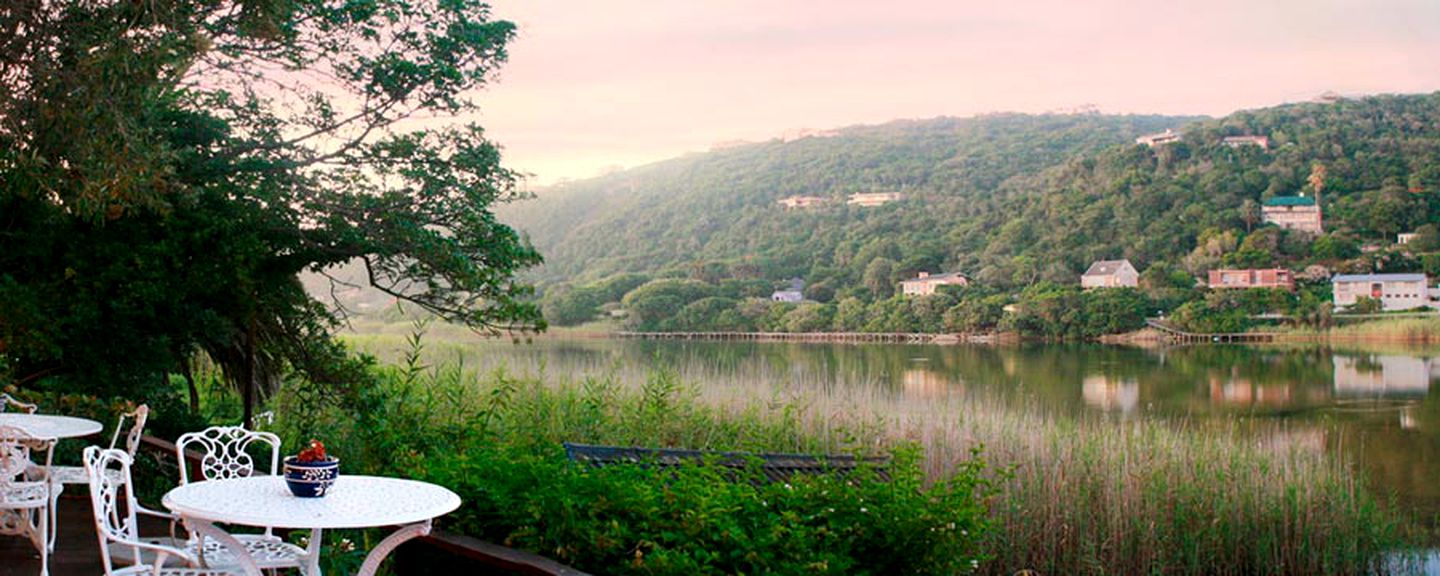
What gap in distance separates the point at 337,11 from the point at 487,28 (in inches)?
47.4

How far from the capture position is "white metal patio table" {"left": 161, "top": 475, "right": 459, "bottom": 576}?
252 centimetres

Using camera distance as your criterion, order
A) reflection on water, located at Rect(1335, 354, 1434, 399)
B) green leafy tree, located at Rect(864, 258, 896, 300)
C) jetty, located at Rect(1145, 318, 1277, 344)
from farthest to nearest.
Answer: green leafy tree, located at Rect(864, 258, 896, 300), jetty, located at Rect(1145, 318, 1277, 344), reflection on water, located at Rect(1335, 354, 1434, 399)

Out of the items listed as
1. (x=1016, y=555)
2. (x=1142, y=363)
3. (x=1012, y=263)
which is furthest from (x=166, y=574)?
(x=1012, y=263)

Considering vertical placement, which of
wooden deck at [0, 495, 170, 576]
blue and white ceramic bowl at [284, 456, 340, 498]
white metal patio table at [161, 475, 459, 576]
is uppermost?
blue and white ceramic bowl at [284, 456, 340, 498]

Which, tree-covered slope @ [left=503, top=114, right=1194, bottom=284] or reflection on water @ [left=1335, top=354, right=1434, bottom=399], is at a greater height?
tree-covered slope @ [left=503, top=114, right=1194, bottom=284]

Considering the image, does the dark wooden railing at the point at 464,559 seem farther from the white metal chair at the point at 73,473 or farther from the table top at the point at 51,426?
the table top at the point at 51,426

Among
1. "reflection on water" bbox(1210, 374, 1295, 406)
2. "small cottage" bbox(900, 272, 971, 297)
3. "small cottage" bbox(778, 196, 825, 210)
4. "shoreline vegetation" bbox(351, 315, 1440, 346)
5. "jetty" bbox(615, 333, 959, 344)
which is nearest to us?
"reflection on water" bbox(1210, 374, 1295, 406)

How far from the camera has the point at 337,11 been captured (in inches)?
352

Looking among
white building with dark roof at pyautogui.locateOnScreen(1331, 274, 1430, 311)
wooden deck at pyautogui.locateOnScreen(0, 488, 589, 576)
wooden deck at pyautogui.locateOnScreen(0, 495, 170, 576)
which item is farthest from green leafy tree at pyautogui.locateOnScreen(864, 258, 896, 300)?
wooden deck at pyautogui.locateOnScreen(0, 488, 589, 576)

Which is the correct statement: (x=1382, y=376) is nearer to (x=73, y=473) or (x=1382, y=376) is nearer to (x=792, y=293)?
(x=73, y=473)

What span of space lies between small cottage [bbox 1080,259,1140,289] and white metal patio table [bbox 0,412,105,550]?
1827 inches

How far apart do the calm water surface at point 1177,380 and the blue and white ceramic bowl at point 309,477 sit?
→ 768cm

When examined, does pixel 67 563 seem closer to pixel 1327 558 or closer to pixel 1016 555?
pixel 1016 555

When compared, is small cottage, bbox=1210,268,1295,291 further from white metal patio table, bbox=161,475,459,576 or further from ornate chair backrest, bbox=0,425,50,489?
white metal patio table, bbox=161,475,459,576
